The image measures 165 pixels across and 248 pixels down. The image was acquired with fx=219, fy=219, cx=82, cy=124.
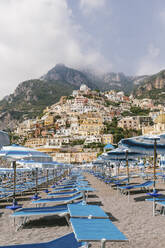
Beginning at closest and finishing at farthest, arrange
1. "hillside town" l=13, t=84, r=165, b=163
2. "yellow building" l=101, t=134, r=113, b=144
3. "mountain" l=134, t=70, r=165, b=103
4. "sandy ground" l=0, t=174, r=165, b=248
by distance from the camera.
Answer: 1. "sandy ground" l=0, t=174, r=165, b=248
2. "hillside town" l=13, t=84, r=165, b=163
3. "yellow building" l=101, t=134, r=113, b=144
4. "mountain" l=134, t=70, r=165, b=103

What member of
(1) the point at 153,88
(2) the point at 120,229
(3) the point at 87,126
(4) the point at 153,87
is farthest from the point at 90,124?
(2) the point at 120,229

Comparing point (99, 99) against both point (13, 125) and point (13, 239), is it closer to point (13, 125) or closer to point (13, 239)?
point (13, 125)

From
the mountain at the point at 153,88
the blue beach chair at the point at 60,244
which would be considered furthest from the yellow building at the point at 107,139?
the mountain at the point at 153,88

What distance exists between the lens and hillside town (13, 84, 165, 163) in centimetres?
7681

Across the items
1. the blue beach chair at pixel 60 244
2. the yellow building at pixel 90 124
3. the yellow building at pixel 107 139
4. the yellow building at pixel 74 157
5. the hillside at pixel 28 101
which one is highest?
the hillside at pixel 28 101

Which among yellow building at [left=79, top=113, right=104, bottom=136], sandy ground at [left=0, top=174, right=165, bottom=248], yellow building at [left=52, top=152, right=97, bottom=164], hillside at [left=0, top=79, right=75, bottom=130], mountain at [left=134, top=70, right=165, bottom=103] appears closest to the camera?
sandy ground at [left=0, top=174, right=165, bottom=248]

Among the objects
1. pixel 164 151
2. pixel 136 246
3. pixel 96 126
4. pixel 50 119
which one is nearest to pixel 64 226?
pixel 136 246

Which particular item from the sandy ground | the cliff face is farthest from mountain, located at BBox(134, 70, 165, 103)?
the sandy ground

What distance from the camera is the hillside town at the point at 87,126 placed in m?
76.8

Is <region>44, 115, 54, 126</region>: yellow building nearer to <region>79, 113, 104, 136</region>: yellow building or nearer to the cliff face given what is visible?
<region>79, 113, 104, 136</region>: yellow building

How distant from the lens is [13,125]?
446 ft

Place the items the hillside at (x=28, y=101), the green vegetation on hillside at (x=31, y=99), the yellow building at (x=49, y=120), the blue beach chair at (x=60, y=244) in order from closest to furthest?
the blue beach chair at (x=60, y=244), the yellow building at (x=49, y=120), the hillside at (x=28, y=101), the green vegetation on hillside at (x=31, y=99)

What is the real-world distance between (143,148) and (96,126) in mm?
83998

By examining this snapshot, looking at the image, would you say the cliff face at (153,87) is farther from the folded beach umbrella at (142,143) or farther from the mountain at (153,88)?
the folded beach umbrella at (142,143)
